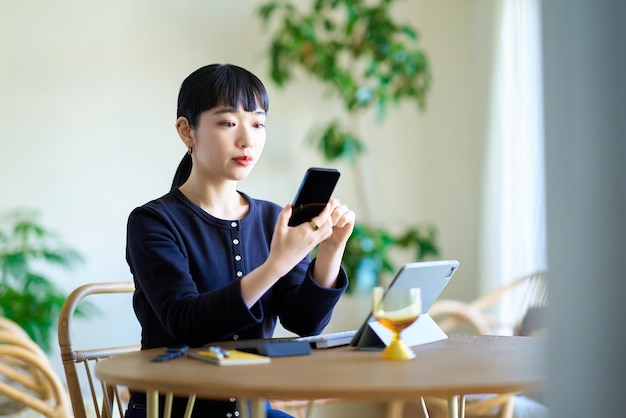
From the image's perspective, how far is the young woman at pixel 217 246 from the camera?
131cm

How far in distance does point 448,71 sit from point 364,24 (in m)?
0.65

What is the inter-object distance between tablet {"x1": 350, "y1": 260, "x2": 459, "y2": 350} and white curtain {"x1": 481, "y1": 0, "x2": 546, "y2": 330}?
89.5 inches

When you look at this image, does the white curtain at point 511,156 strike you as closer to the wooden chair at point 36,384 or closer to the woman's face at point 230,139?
the wooden chair at point 36,384

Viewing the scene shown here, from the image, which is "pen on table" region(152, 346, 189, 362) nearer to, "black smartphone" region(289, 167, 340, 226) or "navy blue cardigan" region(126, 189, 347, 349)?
"navy blue cardigan" region(126, 189, 347, 349)

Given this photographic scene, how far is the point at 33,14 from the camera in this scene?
3.71 meters

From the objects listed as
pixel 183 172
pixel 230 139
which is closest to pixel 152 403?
pixel 230 139

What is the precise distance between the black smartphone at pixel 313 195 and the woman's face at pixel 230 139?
7.9 inches

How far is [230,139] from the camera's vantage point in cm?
146

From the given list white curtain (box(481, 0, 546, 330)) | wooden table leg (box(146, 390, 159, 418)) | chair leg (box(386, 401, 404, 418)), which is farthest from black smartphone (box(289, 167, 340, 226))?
white curtain (box(481, 0, 546, 330))

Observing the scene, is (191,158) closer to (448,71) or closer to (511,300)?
(511,300)

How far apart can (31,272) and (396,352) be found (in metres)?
2.71

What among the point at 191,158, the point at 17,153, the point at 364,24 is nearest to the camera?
the point at 191,158

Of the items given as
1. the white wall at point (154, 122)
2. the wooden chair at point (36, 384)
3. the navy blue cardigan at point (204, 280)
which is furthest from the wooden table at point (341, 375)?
the white wall at point (154, 122)

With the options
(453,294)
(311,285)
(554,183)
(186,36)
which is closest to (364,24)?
(186,36)
